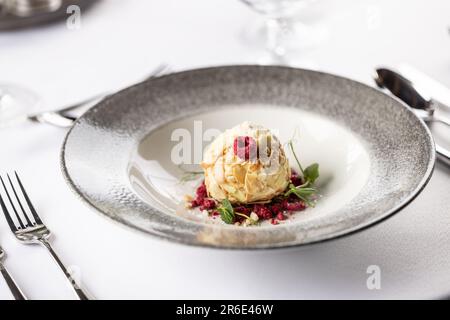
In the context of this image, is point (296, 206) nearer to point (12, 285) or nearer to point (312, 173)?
point (312, 173)

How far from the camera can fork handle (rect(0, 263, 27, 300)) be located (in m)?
0.81

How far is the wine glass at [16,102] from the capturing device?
128cm

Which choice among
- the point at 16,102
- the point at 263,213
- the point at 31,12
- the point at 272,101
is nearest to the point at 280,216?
the point at 263,213

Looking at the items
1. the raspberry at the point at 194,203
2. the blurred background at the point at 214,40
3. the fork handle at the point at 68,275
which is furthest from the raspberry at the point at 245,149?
the blurred background at the point at 214,40

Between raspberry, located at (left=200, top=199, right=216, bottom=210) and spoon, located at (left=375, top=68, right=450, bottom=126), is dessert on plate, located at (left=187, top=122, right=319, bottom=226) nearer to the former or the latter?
raspberry, located at (left=200, top=199, right=216, bottom=210)

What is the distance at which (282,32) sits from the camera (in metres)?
1.58

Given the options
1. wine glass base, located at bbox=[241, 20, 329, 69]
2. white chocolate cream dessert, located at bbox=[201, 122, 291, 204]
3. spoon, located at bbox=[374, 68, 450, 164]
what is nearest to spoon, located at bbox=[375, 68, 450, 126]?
spoon, located at bbox=[374, 68, 450, 164]

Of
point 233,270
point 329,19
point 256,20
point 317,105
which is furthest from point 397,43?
point 233,270

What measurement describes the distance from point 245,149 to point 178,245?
196mm

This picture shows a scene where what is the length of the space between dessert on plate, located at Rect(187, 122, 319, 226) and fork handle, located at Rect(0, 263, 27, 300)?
287 millimetres

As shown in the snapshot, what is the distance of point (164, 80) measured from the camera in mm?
1161

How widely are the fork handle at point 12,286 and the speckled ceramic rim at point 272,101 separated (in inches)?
5.5
